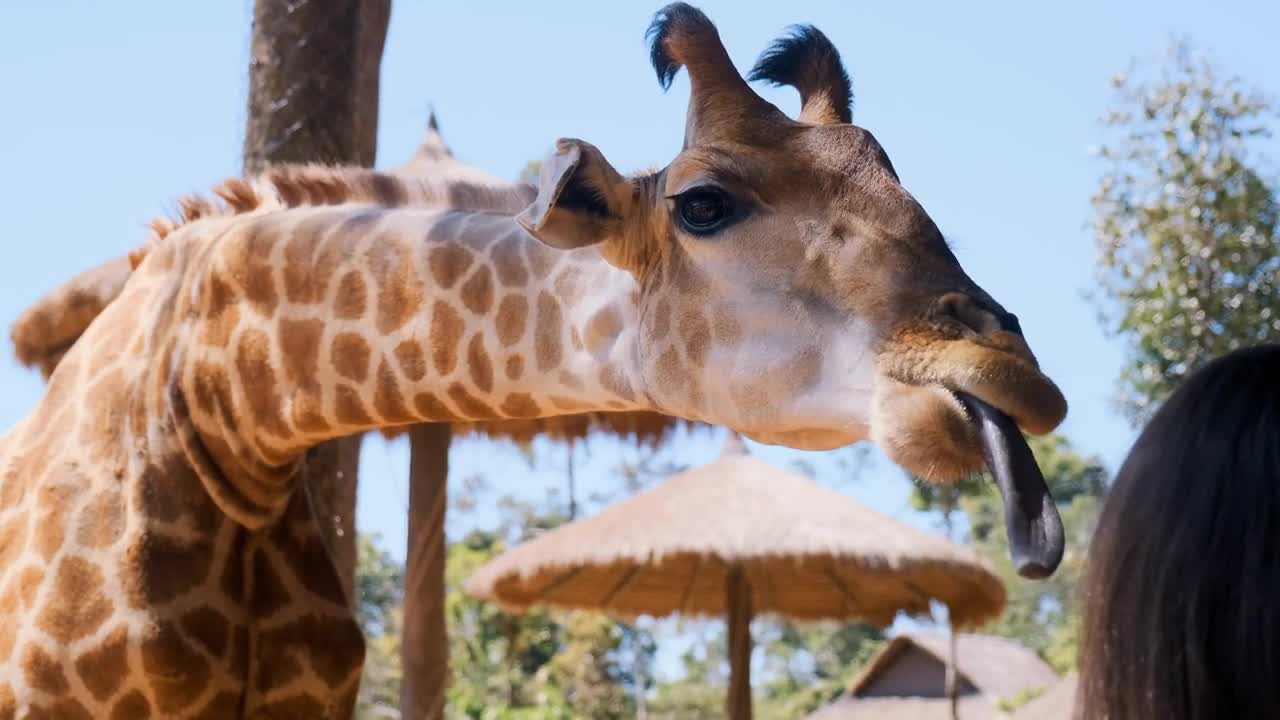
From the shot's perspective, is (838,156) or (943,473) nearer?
(943,473)

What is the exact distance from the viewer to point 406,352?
321 cm

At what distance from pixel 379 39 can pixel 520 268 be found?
212 centimetres

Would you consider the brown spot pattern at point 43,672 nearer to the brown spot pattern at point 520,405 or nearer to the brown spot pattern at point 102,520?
the brown spot pattern at point 102,520

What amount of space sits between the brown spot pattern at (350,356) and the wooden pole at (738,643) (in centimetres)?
811

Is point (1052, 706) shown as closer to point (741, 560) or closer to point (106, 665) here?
point (741, 560)

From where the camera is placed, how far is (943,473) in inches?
95.1

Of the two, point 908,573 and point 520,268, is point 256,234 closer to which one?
point 520,268

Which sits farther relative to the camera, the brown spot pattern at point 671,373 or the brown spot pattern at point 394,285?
the brown spot pattern at point 394,285

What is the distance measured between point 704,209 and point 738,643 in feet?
29.1

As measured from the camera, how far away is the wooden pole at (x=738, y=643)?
442 inches

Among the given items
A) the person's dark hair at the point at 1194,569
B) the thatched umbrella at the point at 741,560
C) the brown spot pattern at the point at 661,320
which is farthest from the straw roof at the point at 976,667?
the person's dark hair at the point at 1194,569

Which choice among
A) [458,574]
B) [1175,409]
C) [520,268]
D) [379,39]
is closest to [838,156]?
[520,268]

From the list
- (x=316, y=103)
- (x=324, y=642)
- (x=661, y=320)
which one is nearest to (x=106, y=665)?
(x=324, y=642)

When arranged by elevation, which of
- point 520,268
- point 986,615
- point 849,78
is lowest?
point 986,615
